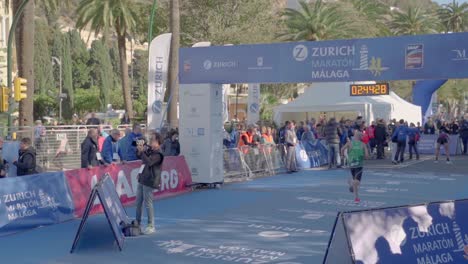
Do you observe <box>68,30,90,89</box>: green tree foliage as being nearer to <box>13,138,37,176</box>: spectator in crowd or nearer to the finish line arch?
the finish line arch

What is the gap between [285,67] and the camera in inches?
670

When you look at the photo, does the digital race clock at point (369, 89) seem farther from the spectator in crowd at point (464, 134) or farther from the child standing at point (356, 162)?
the child standing at point (356, 162)

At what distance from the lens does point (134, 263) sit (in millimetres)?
9422

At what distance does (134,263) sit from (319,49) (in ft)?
29.0

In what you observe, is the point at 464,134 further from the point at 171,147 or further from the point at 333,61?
the point at 171,147

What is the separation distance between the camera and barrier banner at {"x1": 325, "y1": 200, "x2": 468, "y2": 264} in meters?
7.11

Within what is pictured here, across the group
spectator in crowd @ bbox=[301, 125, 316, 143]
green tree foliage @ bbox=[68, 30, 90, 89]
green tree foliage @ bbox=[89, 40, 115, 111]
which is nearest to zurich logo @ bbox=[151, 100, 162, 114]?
spectator in crowd @ bbox=[301, 125, 316, 143]

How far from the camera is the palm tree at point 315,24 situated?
46625 millimetres

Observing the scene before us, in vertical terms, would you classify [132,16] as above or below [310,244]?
above

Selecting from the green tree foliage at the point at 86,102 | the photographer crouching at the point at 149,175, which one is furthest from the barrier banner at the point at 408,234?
the green tree foliage at the point at 86,102

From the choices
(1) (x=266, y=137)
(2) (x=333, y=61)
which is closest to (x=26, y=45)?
(1) (x=266, y=137)

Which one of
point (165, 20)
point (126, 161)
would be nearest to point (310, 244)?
point (126, 161)

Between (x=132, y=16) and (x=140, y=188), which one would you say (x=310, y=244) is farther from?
(x=132, y=16)

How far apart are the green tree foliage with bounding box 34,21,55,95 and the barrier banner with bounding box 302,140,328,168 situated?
44.5 m
